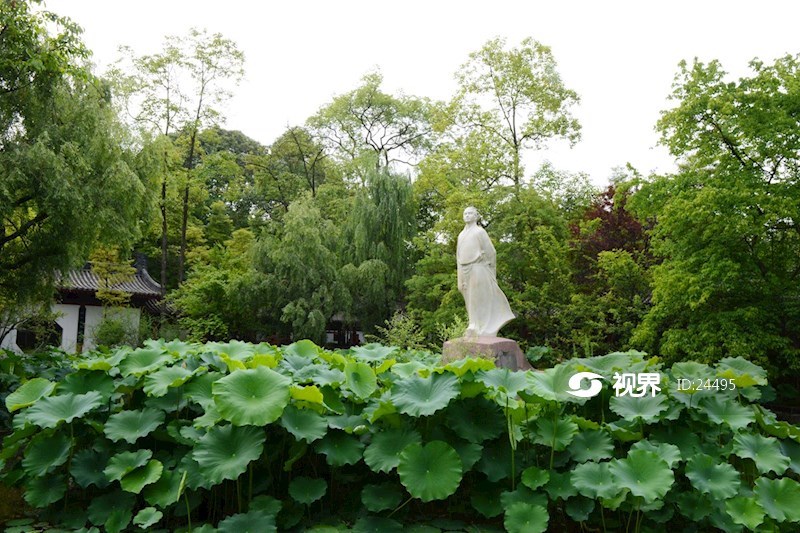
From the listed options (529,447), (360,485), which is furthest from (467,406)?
(360,485)

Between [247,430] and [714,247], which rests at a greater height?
[714,247]

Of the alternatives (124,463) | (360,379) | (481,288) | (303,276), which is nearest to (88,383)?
(124,463)

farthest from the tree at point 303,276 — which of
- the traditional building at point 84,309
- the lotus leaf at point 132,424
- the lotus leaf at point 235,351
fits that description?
the lotus leaf at point 132,424

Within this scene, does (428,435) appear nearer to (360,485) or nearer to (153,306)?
(360,485)

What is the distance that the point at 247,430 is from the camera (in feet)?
9.37

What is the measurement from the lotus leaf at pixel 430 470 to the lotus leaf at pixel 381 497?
0.21m

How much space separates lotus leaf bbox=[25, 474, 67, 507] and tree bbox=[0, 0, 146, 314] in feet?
15.7

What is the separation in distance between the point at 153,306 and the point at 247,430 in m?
19.8

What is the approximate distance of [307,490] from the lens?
293 centimetres

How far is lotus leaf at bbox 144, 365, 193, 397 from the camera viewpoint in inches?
121

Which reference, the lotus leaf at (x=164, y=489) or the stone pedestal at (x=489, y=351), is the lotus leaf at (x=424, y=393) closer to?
the lotus leaf at (x=164, y=489)

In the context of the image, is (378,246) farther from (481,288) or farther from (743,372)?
(743,372)

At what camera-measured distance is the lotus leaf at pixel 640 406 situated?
308 centimetres

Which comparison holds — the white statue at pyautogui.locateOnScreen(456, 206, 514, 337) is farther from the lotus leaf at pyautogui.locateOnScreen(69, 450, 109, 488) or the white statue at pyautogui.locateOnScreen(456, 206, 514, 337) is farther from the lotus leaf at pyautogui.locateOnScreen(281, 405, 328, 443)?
the lotus leaf at pyautogui.locateOnScreen(69, 450, 109, 488)
